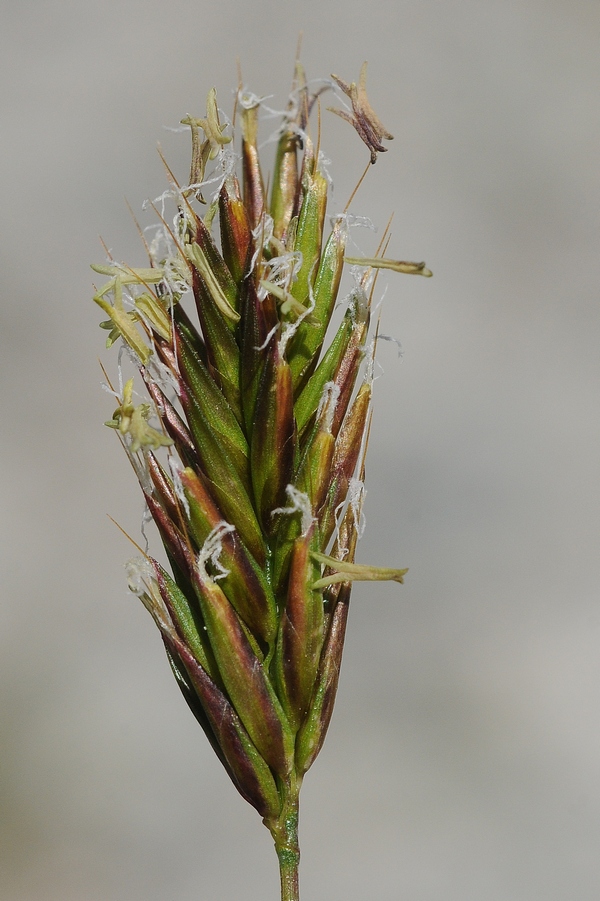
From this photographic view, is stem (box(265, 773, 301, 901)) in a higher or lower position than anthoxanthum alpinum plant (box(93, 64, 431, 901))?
lower

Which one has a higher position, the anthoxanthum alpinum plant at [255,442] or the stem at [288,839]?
the anthoxanthum alpinum plant at [255,442]

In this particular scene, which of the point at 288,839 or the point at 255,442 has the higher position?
the point at 255,442

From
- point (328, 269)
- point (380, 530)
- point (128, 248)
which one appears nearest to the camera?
point (328, 269)

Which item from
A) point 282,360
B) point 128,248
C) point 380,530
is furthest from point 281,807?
point 128,248

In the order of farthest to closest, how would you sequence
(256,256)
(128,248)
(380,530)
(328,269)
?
(128,248) → (380,530) → (328,269) → (256,256)

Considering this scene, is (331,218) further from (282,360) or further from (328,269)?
(282,360)

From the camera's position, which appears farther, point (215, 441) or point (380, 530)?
point (380, 530)
